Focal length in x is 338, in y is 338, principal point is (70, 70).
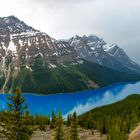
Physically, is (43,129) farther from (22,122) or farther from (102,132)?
(22,122)

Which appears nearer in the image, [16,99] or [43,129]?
[16,99]

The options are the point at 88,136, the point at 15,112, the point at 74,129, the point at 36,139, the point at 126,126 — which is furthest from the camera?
the point at 126,126

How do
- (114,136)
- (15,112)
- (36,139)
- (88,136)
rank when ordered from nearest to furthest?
1. (15,112)
2. (114,136)
3. (36,139)
4. (88,136)

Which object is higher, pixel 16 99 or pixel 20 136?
pixel 16 99

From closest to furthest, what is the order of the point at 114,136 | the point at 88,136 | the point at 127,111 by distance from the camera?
the point at 114,136 < the point at 88,136 < the point at 127,111

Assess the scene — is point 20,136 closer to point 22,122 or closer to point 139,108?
point 22,122

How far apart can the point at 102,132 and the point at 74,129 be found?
176ft

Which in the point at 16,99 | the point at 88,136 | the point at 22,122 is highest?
the point at 16,99

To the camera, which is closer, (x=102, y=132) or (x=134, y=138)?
(x=134, y=138)

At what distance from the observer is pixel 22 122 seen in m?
45.2

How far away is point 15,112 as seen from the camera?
1772 inches

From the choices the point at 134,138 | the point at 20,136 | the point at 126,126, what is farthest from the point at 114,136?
the point at 134,138

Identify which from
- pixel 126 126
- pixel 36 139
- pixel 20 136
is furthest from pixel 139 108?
pixel 20 136

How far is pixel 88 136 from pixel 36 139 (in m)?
20.0
